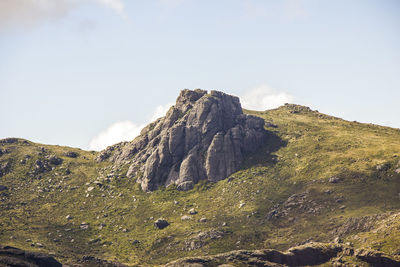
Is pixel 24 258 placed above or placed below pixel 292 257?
below

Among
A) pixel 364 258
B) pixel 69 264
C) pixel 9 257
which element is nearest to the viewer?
pixel 364 258

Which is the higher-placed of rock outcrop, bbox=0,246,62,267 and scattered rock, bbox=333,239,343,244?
scattered rock, bbox=333,239,343,244

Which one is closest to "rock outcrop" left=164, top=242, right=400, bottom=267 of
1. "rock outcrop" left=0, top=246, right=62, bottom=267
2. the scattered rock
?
the scattered rock

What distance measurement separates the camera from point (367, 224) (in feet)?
588

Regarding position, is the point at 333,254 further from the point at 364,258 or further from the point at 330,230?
the point at 330,230

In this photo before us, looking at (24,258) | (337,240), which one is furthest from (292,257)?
(24,258)

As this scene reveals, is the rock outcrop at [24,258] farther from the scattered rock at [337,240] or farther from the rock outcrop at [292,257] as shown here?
the scattered rock at [337,240]

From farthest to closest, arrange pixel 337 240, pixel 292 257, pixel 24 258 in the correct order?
1. pixel 337 240
2. pixel 24 258
3. pixel 292 257

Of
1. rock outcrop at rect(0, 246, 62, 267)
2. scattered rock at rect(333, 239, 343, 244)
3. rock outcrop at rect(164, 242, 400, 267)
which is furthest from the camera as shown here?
scattered rock at rect(333, 239, 343, 244)

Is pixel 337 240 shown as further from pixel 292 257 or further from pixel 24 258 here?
pixel 24 258

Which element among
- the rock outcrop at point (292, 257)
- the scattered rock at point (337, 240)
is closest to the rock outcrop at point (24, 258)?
the rock outcrop at point (292, 257)

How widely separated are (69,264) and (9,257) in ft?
102

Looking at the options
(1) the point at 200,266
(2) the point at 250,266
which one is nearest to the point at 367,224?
(2) the point at 250,266

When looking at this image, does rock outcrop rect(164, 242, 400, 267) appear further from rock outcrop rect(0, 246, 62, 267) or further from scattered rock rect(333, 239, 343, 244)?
rock outcrop rect(0, 246, 62, 267)
